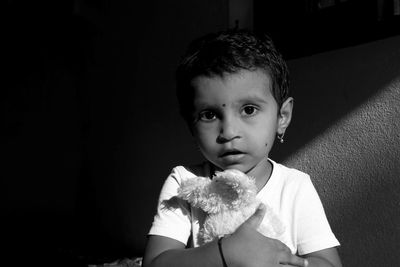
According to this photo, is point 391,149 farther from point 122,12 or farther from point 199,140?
point 122,12

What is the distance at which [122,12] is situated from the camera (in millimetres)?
2955

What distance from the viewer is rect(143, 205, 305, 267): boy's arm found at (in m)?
0.96

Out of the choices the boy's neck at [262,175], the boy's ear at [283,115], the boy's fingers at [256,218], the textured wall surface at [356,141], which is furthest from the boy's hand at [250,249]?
the textured wall surface at [356,141]

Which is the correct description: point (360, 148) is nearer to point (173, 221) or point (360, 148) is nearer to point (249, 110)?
point (249, 110)

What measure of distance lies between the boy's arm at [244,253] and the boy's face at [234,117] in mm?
189

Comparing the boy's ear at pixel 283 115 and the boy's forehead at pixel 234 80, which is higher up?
the boy's forehead at pixel 234 80

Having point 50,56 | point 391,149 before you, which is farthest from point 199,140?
point 50,56

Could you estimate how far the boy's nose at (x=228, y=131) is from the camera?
3.51 ft

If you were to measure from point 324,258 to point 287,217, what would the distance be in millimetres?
157

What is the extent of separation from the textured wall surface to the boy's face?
56 centimetres

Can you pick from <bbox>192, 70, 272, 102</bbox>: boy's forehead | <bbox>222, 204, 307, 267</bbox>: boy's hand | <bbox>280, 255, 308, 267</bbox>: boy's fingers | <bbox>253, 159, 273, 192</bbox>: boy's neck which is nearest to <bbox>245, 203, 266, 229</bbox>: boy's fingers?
<bbox>222, 204, 307, 267</bbox>: boy's hand

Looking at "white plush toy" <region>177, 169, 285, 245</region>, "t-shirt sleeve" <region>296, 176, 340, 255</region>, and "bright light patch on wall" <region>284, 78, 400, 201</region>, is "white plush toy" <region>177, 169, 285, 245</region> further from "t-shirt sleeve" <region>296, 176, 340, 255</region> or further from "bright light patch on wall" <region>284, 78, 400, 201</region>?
"bright light patch on wall" <region>284, 78, 400, 201</region>

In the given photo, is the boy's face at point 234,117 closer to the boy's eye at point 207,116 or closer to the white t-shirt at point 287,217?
the boy's eye at point 207,116

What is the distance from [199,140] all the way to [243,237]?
0.33 meters
